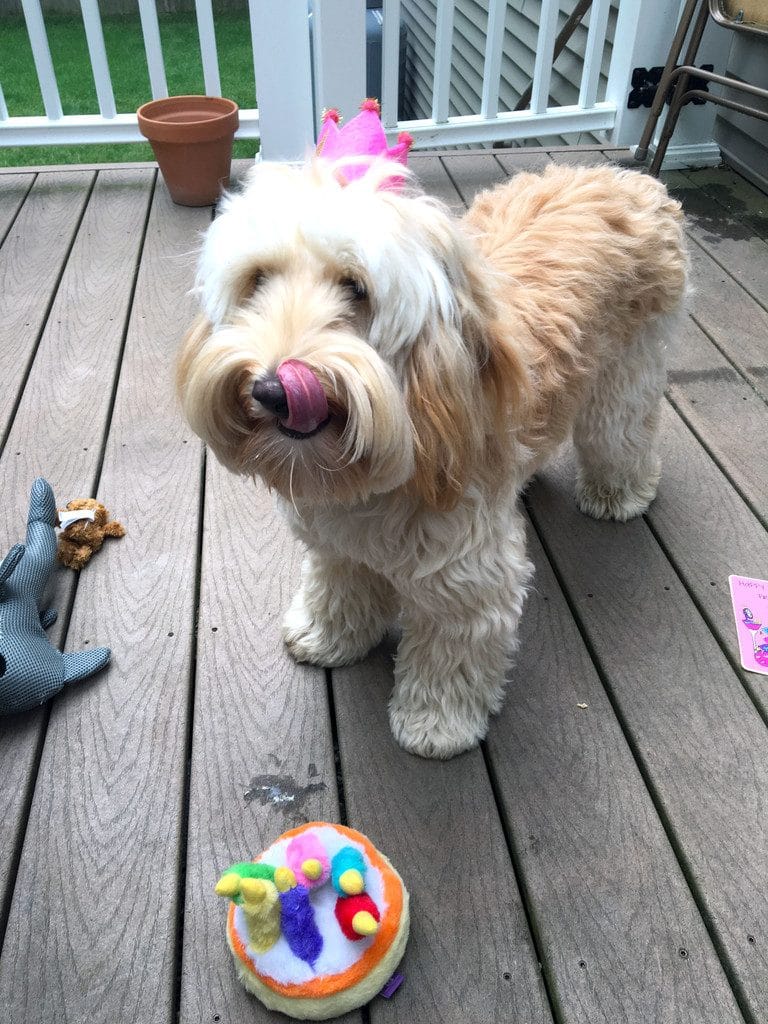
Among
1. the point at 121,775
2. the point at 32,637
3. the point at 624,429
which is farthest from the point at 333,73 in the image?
the point at 121,775

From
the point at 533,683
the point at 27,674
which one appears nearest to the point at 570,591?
the point at 533,683

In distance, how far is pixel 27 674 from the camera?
5.39 ft

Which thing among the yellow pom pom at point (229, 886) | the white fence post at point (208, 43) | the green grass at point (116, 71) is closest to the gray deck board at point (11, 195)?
the white fence post at point (208, 43)

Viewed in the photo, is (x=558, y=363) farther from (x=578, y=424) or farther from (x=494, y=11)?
(x=494, y=11)

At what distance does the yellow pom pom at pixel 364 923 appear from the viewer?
1.23 metres

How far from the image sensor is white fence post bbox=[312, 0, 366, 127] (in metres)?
3.34

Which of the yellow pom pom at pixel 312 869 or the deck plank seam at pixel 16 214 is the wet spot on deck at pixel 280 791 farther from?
the deck plank seam at pixel 16 214

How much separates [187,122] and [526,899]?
3237 millimetres

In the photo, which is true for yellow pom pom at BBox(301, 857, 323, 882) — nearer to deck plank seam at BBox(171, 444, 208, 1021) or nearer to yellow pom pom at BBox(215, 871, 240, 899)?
yellow pom pom at BBox(215, 871, 240, 899)

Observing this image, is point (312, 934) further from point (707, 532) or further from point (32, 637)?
point (707, 532)

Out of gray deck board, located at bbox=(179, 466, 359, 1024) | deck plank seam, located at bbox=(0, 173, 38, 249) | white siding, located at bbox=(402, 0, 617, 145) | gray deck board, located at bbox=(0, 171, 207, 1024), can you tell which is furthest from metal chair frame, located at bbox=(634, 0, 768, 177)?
deck plank seam, located at bbox=(0, 173, 38, 249)

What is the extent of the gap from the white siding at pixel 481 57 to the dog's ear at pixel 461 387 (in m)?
3.82

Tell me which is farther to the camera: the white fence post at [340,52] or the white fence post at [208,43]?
the white fence post at [208,43]

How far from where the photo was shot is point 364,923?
1.23 m
